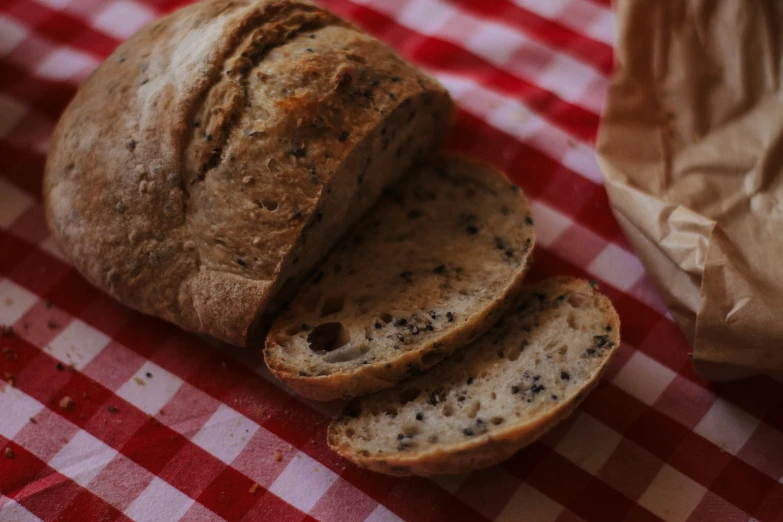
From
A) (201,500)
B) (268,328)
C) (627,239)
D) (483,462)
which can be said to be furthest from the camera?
(627,239)

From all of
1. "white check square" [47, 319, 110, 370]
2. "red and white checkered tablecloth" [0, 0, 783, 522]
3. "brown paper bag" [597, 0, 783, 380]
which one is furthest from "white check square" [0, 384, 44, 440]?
"brown paper bag" [597, 0, 783, 380]

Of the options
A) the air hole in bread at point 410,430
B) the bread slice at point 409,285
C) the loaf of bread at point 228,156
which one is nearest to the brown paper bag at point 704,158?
the bread slice at point 409,285

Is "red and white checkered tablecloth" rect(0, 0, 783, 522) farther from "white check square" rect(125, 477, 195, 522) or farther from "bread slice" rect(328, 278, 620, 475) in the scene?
"bread slice" rect(328, 278, 620, 475)

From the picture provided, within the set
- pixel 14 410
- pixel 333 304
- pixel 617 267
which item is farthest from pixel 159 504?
pixel 617 267

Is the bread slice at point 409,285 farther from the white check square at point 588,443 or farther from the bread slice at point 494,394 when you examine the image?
the white check square at point 588,443

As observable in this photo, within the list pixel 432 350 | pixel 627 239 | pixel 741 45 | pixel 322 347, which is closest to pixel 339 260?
pixel 322 347

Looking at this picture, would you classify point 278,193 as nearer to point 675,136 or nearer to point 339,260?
point 339,260

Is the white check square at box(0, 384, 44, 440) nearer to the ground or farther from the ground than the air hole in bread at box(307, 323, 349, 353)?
nearer to the ground
